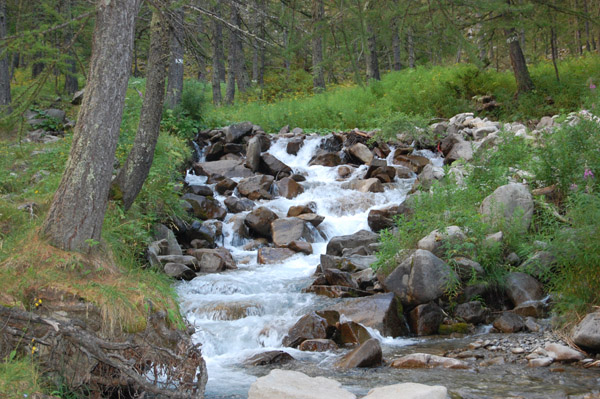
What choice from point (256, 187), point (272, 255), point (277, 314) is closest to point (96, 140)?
point (277, 314)

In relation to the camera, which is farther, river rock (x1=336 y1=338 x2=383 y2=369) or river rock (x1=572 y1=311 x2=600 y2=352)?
river rock (x1=336 y1=338 x2=383 y2=369)

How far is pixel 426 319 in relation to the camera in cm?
706

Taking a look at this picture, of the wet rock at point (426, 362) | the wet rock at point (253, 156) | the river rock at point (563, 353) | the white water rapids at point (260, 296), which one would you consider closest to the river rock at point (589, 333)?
the river rock at point (563, 353)

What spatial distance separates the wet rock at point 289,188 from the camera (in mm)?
13492

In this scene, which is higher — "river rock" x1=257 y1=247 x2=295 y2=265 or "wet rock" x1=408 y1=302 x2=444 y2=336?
"river rock" x1=257 y1=247 x2=295 y2=265

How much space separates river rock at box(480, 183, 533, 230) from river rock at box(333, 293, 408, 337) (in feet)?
7.21

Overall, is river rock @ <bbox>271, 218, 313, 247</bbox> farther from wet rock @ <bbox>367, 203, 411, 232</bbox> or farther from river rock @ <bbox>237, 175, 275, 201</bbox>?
river rock @ <bbox>237, 175, 275, 201</bbox>

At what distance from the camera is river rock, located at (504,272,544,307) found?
7281 millimetres

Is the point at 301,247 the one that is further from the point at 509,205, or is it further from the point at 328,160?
the point at 328,160

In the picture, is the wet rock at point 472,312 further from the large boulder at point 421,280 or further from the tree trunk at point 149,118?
the tree trunk at point 149,118

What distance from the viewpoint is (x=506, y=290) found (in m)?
7.45

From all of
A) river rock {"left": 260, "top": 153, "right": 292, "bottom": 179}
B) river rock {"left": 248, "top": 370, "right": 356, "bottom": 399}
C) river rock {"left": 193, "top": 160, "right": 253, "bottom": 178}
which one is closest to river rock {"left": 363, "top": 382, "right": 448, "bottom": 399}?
river rock {"left": 248, "top": 370, "right": 356, "bottom": 399}

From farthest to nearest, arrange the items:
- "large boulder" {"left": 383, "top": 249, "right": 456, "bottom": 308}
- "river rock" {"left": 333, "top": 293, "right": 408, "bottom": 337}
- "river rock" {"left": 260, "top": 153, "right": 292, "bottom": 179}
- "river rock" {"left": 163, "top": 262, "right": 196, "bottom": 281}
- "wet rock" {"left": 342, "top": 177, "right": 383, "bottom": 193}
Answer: "river rock" {"left": 260, "top": 153, "right": 292, "bottom": 179}, "wet rock" {"left": 342, "top": 177, "right": 383, "bottom": 193}, "river rock" {"left": 163, "top": 262, "right": 196, "bottom": 281}, "large boulder" {"left": 383, "top": 249, "right": 456, "bottom": 308}, "river rock" {"left": 333, "top": 293, "right": 408, "bottom": 337}

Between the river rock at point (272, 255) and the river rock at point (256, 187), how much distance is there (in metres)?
2.77
